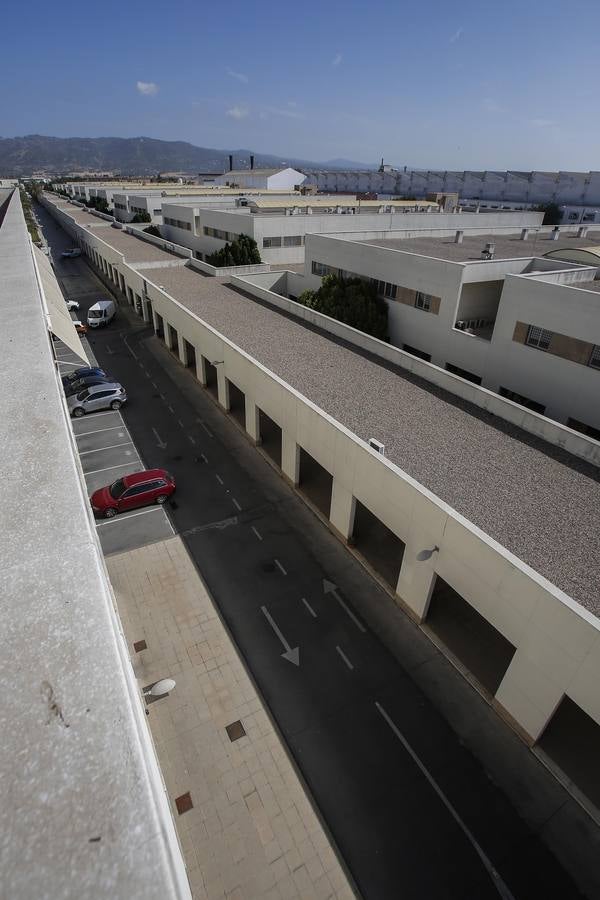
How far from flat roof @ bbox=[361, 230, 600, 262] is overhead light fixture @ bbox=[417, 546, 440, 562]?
21.0m

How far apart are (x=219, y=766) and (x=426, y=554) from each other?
7291mm

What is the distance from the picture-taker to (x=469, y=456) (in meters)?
14.9

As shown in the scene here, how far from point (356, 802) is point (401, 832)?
1.04 metres

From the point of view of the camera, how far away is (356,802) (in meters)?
10.1

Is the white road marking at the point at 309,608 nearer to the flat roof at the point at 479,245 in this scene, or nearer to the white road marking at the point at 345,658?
the white road marking at the point at 345,658

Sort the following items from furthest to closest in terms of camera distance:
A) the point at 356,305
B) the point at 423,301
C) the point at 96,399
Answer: the point at 356,305 → the point at 96,399 → the point at 423,301

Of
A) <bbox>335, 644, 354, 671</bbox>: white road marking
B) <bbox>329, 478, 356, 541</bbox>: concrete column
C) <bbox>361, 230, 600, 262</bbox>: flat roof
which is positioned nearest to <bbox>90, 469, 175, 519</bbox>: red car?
<bbox>329, 478, 356, 541</bbox>: concrete column

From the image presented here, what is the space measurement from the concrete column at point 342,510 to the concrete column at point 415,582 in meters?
2.84

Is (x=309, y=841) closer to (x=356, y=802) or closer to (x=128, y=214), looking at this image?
(x=356, y=802)

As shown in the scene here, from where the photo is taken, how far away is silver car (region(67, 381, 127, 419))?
2569 centimetres

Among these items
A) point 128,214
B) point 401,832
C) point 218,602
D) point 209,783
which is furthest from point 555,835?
point 128,214

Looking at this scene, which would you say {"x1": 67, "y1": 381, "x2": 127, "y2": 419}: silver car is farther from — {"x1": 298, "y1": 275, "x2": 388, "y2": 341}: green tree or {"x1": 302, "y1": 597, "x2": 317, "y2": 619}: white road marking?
{"x1": 302, "y1": 597, "x2": 317, "y2": 619}: white road marking

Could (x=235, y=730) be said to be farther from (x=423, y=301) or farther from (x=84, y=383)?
(x=423, y=301)

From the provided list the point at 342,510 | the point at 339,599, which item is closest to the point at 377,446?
the point at 342,510
